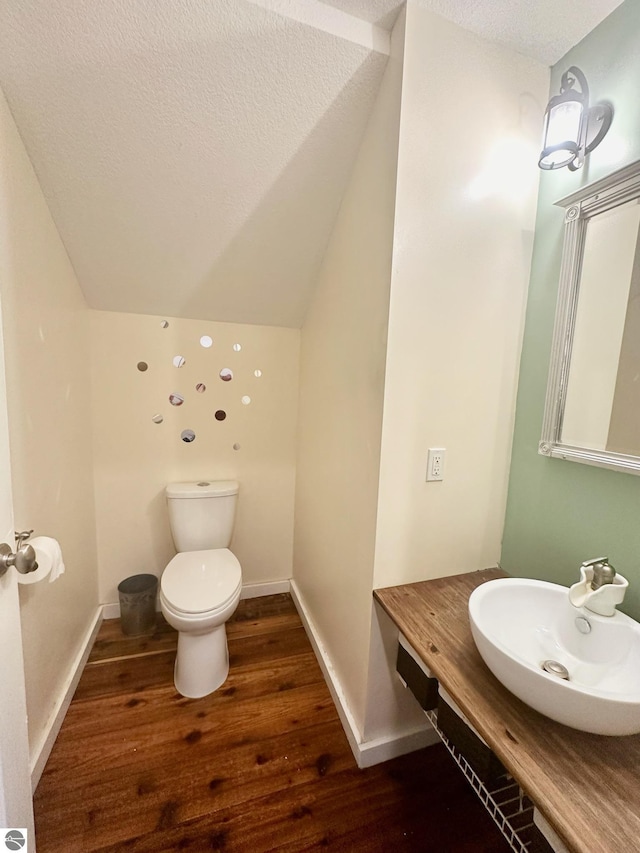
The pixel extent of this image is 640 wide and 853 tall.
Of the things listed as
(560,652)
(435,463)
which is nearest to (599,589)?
(560,652)

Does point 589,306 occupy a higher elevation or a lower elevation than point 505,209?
lower

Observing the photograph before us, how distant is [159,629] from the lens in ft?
6.10

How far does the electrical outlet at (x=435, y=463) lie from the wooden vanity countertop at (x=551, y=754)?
0.44 m

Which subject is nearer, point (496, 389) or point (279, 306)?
point (496, 389)

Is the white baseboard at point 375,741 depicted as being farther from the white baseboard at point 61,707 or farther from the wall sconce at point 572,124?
the wall sconce at point 572,124

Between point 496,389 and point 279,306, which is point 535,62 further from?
point 279,306

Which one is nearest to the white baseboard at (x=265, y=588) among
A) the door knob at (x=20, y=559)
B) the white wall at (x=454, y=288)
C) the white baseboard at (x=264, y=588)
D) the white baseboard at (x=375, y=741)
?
the white baseboard at (x=264, y=588)

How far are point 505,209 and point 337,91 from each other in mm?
669

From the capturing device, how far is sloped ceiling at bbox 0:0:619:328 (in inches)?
37.0

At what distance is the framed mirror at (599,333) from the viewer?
2.99ft

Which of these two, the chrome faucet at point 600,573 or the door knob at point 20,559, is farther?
the chrome faucet at point 600,573

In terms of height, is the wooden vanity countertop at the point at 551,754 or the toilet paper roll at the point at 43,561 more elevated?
the toilet paper roll at the point at 43,561

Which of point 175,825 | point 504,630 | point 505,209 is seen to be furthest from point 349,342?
point 175,825

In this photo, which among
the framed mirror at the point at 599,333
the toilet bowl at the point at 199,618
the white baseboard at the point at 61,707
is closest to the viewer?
the framed mirror at the point at 599,333
